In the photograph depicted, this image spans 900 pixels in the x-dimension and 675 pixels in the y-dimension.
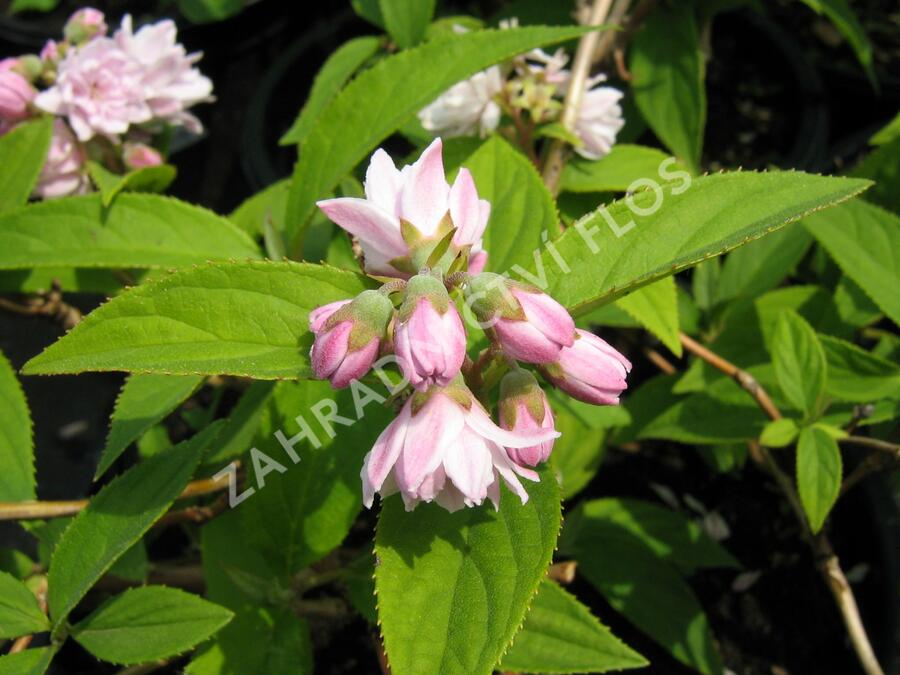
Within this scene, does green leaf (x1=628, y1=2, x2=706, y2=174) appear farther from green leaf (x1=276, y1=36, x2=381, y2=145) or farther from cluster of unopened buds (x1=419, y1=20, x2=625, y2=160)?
green leaf (x1=276, y1=36, x2=381, y2=145)

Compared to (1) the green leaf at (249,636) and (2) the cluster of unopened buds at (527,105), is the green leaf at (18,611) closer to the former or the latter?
(1) the green leaf at (249,636)

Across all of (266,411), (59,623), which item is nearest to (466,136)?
(266,411)

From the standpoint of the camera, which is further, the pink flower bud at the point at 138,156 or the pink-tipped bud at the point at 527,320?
the pink flower bud at the point at 138,156

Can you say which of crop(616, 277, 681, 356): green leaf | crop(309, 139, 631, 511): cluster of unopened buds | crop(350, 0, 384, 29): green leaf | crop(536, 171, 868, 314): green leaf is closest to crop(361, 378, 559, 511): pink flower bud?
crop(309, 139, 631, 511): cluster of unopened buds

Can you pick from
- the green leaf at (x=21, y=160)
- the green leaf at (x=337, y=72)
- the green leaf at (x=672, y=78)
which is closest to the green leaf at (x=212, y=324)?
the green leaf at (x=21, y=160)

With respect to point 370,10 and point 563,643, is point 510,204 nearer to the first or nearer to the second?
point 563,643

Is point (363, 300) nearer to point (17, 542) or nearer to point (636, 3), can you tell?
point (636, 3)
